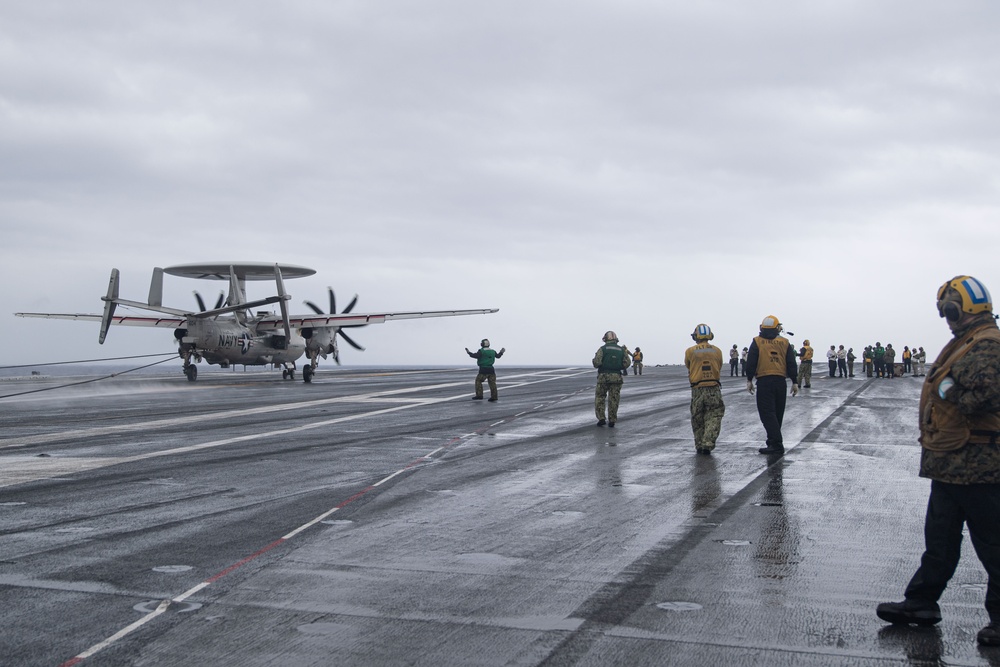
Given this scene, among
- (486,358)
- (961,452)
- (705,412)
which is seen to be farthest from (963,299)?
(486,358)

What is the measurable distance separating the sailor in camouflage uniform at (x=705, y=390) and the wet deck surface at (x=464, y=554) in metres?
0.52

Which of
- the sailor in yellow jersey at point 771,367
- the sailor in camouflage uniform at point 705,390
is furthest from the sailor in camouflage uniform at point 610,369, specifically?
the sailor in yellow jersey at point 771,367

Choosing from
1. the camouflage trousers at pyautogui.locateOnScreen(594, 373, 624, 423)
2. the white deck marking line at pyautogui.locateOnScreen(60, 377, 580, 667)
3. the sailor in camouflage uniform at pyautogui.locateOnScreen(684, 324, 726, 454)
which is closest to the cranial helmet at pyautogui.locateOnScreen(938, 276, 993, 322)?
the white deck marking line at pyautogui.locateOnScreen(60, 377, 580, 667)

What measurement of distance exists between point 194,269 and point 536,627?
4180 centimetres

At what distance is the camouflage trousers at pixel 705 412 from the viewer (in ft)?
45.4

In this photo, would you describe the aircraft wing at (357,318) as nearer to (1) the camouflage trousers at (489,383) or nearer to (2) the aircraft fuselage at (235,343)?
(2) the aircraft fuselage at (235,343)

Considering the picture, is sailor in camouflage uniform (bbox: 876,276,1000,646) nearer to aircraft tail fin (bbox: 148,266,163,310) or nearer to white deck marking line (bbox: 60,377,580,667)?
white deck marking line (bbox: 60,377,580,667)

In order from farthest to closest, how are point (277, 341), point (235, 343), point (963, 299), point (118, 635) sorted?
point (277, 341), point (235, 343), point (963, 299), point (118, 635)

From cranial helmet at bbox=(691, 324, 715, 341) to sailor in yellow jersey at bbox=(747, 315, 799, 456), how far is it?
706 millimetres

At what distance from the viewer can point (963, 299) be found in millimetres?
5324

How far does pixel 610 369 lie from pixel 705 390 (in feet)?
13.2

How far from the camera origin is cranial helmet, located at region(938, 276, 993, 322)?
5270mm

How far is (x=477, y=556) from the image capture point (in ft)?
22.9

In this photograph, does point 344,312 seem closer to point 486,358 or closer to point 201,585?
point 486,358
